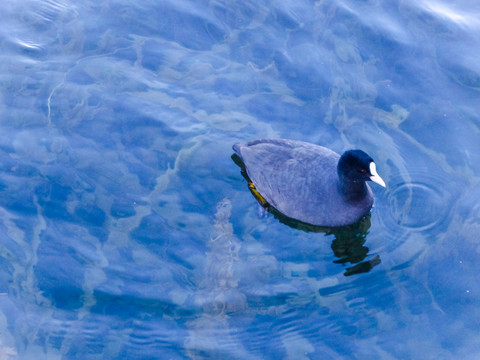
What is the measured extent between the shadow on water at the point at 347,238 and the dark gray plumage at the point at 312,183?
174 millimetres

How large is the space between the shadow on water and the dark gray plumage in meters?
0.17

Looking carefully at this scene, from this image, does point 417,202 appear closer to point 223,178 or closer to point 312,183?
point 312,183

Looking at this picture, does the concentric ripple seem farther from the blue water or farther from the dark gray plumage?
the dark gray plumage

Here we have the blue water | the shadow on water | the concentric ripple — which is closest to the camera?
the blue water

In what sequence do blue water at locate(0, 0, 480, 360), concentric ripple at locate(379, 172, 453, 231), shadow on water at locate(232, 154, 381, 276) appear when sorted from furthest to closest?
concentric ripple at locate(379, 172, 453, 231) < shadow on water at locate(232, 154, 381, 276) < blue water at locate(0, 0, 480, 360)

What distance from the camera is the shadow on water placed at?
692 centimetres

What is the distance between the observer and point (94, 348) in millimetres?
6242

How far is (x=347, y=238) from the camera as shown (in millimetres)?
7223

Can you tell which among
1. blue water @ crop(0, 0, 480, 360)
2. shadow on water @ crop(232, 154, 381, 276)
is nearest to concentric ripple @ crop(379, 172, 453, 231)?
blue water @ crop(0, 0, 480, 360)

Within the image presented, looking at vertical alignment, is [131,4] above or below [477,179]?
below

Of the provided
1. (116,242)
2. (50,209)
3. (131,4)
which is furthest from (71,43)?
(116,242)

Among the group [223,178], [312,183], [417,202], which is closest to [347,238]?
[312,183]

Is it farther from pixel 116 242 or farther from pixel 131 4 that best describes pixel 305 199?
pixel 131 4

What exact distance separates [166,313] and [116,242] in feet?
3.56
